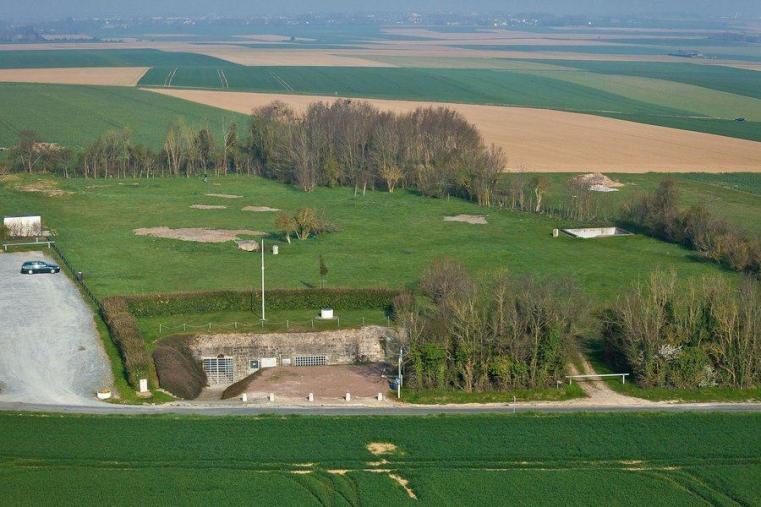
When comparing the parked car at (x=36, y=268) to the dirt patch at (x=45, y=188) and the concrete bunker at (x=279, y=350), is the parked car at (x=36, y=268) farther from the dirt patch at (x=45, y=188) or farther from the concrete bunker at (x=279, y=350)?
the dirt patch at (x=45, y=188)

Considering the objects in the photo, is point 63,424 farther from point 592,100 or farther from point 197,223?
→ point 592,100

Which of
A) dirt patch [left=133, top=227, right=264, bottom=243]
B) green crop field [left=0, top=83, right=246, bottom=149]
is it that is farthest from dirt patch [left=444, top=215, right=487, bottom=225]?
green crop field [left=0, top=83, right=246, bottom=149]

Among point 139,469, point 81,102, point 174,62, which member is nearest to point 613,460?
point 139,469

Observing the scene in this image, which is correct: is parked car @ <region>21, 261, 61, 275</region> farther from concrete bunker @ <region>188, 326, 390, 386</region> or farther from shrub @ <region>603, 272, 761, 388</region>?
shrub @ <region>603, 272, 761, 388</region>

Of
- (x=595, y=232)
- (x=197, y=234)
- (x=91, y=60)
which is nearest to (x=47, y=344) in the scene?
(x=197, y=234)

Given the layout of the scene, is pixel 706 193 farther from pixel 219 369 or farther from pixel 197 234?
pixel 219 369

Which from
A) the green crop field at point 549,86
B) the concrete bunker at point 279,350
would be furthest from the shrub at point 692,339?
the green crop field at point 549,86
